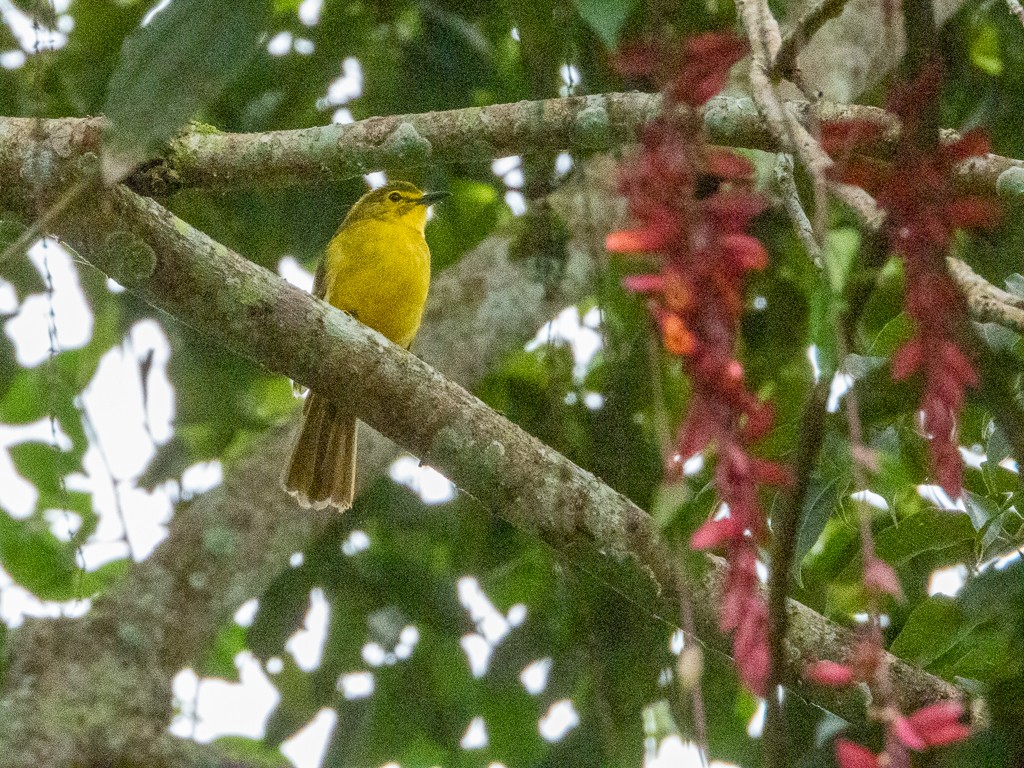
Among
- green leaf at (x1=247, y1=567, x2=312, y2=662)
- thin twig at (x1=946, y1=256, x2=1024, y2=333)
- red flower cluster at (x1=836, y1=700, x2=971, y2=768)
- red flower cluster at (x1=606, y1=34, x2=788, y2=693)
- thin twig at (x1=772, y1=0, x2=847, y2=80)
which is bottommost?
red flower cluster at (x1=836, y1=700, x2=971, y2=768)

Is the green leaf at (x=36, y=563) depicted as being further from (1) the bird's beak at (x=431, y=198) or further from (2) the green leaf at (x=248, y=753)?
(1) the bird's beak at (x=431, y=198)

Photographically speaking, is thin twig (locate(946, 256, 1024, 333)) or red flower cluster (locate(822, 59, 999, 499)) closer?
red flower cluster (locate(822, 59, 999, 499))

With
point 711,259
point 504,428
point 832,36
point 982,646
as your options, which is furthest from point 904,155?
point 832,36

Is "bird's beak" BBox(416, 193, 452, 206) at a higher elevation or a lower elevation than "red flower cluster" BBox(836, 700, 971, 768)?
higher

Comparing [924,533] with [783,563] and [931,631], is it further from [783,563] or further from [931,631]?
[783,563]

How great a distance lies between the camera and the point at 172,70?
1480 mm

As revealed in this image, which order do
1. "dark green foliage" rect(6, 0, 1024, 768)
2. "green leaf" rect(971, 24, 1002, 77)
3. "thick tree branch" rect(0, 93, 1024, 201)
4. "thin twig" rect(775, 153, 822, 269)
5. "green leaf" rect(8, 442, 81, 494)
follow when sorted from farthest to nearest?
"green leaf" rect(971, 24, 1002, 77) → "green leaf" rect(8, 442, 81, 494) → "dark green foliage" rect(6, 0, 1024, 768) → "thick tree branch" rect(0, 93, 1024, 201) → "thin twig" rect(775, 153, 822, 269)

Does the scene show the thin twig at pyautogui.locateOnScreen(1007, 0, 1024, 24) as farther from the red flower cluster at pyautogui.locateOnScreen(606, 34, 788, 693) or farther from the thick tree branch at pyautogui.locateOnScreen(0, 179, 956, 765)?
the thick tree branch at pyautogui.locateOnScreen(0, 179, 956, 765)

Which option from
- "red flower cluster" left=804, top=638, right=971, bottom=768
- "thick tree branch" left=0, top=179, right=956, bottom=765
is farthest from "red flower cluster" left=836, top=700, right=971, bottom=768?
"thick tree branch" left=0, top=179, right=956, bottom=765

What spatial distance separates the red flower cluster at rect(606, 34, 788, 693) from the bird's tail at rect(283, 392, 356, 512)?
9.99 feet

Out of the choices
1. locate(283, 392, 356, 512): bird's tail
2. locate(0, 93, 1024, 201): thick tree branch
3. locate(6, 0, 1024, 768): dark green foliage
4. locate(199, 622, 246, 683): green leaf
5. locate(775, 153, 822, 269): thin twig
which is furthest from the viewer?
locate(199, 622, 246, 683): green leaf

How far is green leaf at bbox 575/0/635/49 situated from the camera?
1.51 metres

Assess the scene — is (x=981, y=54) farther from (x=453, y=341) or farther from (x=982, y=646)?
(x=982, y=646)

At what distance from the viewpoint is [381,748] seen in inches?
156
